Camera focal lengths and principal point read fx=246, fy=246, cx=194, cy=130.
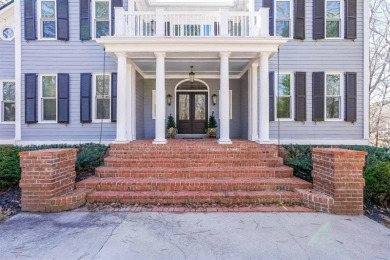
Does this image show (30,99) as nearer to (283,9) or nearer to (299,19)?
(283,9)

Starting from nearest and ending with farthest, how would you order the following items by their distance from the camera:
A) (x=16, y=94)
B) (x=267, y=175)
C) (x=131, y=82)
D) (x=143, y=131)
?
1. (x=267, y=175)
2. (x=131, y=82)
3. (x=16, y=94)
4. (x=143, y=131)

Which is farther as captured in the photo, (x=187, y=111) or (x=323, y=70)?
(x=187, y=111)

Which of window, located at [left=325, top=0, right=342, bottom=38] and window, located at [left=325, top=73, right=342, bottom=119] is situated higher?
window, located at [left=325, top=0, right=342, bottom=38]

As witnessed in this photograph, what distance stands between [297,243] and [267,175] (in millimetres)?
2451

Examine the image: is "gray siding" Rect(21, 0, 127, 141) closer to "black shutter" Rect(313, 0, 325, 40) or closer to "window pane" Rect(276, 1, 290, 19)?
"window pane" Rect(276, 1, 290, 19)

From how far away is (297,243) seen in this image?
3115 millimetres

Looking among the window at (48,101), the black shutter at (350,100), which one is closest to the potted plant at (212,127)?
the black shutter at (350,100)

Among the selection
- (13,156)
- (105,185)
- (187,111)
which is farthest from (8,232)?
(187,111)

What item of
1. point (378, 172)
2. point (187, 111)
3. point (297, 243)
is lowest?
point (297, 243)

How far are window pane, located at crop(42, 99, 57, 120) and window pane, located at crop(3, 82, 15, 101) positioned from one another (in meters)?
1.58

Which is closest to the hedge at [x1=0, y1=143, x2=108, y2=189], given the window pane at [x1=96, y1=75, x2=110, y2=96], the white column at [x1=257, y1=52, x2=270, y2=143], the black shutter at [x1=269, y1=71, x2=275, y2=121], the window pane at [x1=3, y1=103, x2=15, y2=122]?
the window pane at [x1=96, y1=75, x2=110, y2=96]

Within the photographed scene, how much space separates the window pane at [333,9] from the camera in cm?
910

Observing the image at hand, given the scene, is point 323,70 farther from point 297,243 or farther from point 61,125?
point 61,125

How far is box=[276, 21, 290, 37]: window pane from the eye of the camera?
9.09 meters
